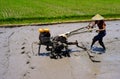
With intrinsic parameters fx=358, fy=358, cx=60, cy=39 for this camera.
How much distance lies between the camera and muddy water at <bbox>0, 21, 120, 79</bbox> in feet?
34.3

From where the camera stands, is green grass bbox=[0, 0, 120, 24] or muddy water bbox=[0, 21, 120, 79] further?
green grass bbox=[0, 0, 120, 24]

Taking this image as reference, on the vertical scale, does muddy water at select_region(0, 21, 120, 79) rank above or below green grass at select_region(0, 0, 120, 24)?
below

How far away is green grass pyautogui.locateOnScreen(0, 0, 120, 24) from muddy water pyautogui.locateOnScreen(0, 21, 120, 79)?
3.41 metres

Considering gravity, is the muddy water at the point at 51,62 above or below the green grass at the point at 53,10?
below

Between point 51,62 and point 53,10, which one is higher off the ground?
point 53,10

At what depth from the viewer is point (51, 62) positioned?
11.6m

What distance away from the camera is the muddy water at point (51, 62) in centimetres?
1045

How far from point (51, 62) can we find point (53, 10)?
970cm

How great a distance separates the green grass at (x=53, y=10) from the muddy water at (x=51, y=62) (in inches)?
134

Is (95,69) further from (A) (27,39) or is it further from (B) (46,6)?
(B) (46,6)

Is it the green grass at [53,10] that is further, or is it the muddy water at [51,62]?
the green grass at [53,10]

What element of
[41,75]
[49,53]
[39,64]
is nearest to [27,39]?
[49,53]

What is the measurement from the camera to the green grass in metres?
18.6

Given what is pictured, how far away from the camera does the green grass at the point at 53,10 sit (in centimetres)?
1864
